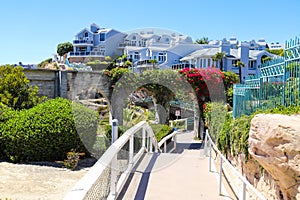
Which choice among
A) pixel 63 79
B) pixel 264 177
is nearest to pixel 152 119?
pixel 63 79

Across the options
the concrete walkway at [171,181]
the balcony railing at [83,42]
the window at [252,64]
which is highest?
the balcony railing at [83,42]

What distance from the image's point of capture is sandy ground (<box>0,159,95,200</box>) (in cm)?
718

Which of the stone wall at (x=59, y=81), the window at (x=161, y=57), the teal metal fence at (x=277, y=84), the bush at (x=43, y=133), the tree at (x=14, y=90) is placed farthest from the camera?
the window at (x=161, y=57)

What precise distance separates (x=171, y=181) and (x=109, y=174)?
156cm

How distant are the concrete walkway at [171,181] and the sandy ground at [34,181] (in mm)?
2908

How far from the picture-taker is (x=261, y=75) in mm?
5223

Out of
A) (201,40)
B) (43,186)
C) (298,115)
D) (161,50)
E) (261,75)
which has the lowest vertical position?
(43,186)

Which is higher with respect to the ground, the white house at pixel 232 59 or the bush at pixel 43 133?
the white house at pixel 232 59

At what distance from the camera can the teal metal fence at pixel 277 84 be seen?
12.9 ft

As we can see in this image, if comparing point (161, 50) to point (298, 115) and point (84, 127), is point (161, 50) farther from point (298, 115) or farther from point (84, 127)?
point (298, 115)

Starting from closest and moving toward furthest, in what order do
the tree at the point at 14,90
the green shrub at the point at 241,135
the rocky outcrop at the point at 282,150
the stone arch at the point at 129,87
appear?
1. the rocky outcrop at the point at 282,150
2. the green shrub at the point at 241,135
3. the tree at the point at 14,90
4. the stone arch at the point at 129,87

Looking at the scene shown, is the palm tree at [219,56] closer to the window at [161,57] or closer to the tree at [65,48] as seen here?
the window at [161,57]

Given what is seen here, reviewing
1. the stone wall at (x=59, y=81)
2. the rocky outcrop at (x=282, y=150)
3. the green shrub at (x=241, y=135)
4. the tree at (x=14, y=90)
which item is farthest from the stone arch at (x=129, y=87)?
the rocky outcrop at (x=282, y=150)

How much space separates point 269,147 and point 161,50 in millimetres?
30255
